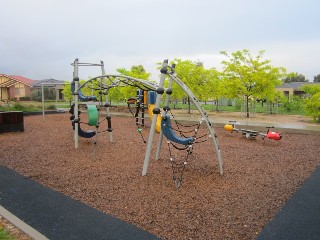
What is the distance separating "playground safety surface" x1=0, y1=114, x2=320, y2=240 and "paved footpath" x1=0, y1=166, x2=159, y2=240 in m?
0.08

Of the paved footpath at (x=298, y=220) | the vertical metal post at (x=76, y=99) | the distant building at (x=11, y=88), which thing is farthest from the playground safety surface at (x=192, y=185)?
the distant building at (x=11, y=88)

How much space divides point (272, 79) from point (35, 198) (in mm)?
14433

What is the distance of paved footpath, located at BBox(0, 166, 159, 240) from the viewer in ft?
10.7

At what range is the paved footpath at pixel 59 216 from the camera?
325cm

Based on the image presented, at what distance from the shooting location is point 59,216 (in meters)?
3.71

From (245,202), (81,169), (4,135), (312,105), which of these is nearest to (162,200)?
(245,202)

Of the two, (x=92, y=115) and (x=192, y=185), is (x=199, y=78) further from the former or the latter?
(x=192, y=185)

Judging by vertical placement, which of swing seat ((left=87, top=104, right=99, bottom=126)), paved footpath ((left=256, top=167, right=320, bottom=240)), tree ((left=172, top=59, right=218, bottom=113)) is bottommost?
paved footpath ((left=256, top=167, right=320, bottom=240))

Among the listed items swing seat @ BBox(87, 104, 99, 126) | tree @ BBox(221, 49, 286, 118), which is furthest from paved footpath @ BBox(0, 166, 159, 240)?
tree @ BBox(221, 49, 286, 118)

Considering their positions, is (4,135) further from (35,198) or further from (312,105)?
(312,105)

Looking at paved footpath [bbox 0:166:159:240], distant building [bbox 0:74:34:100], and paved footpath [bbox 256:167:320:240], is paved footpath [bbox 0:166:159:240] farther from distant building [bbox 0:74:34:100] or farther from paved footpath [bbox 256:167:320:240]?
distant building [bbox 0:74:34:100]

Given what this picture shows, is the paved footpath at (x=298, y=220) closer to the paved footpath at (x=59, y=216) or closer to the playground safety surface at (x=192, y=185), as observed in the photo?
the playground safety surface at (x=192, y=185)

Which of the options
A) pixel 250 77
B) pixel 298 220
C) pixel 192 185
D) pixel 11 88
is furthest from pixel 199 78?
pixel 11 88

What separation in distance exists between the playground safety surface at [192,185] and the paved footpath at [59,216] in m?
0.08
